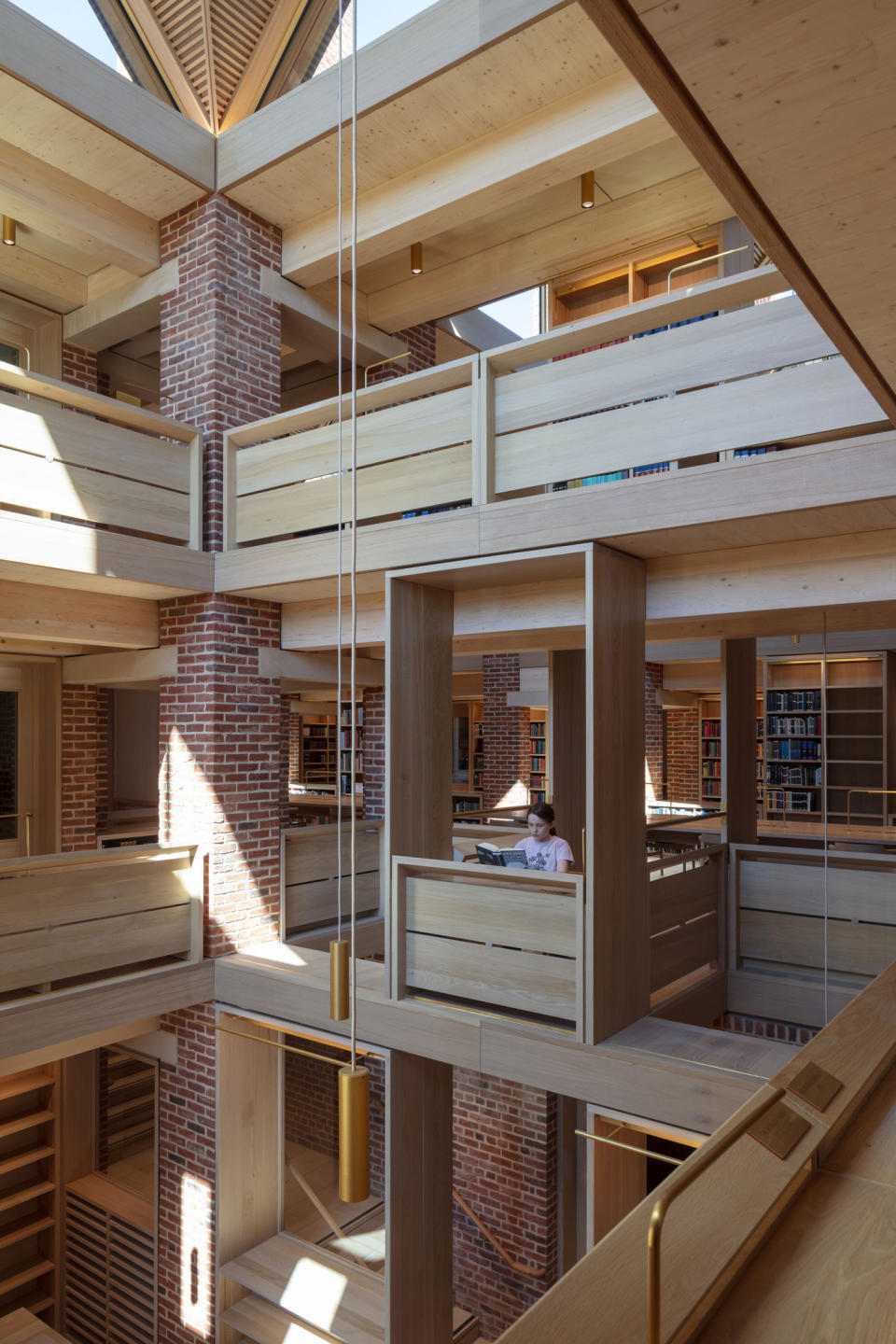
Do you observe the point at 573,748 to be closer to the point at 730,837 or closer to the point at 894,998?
the point at 730,837

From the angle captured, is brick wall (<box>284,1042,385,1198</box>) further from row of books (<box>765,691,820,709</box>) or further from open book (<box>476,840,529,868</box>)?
row of books (<box>765,691,820,709</box>)

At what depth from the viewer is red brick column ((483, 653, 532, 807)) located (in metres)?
11.5

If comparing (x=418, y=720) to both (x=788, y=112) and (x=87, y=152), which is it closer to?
(x=788, y=112)

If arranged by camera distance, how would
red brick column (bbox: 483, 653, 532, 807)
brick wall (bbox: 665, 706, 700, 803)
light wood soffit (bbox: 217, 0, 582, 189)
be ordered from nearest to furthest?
1. light wood soffit (bbox: 217, 0, 582, 189)
2. red brick column (bbox: 483, 653, 532, 807)
3. brick wall (bbox: 665, 706, 700, 803)

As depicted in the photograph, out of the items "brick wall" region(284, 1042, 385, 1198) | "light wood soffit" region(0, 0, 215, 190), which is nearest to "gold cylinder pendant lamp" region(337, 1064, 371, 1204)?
"light wood soffit" region(0, 0, 215, 190)

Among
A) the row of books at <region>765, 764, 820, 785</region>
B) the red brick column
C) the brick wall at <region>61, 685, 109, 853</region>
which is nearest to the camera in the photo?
the brick wall at <region>61, 685, 109, 853</region>

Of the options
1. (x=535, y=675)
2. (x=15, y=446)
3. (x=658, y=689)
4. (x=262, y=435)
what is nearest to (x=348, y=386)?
(x=262, y=435)

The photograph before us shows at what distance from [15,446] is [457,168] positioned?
3190 mm

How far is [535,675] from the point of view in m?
11.3

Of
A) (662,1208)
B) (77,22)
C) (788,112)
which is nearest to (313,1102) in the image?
(662,1208)

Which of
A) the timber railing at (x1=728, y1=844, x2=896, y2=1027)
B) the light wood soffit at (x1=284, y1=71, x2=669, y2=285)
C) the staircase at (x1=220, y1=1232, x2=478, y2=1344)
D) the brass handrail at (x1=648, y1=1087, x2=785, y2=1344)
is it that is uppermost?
the light wood soffit at (x1=284, y1=71, x2=669, y2=285)

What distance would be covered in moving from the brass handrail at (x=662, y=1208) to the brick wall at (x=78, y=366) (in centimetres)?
762

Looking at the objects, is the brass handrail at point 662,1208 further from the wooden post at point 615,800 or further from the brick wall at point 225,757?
the brick wall at point 225,757

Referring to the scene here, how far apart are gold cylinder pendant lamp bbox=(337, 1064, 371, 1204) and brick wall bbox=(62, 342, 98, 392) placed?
21.7 ft
